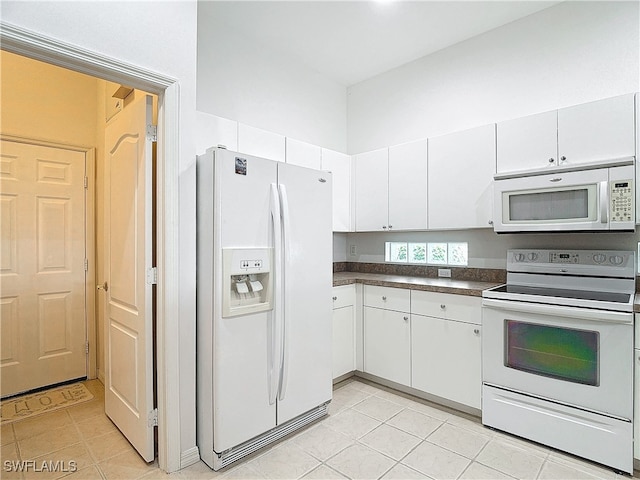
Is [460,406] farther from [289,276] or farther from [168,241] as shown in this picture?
[168,241]

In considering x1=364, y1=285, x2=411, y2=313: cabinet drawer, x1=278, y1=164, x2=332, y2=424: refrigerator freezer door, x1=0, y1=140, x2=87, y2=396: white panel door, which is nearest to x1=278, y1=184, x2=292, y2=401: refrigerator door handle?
x1=278, y1=164, x2=332, y2=424: refrigerator freezer door

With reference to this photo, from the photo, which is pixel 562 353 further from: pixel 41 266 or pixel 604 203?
pixel 41 266

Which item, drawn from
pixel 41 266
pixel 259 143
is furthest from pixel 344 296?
pixel 41 266

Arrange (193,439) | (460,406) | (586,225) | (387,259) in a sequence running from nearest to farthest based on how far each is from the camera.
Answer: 1. (193,439)
2. (586,225)
3. (460,406)
4. (387,259)

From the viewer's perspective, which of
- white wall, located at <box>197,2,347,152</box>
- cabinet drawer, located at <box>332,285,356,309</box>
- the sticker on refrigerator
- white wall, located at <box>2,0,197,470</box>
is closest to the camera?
white wall, located at <box>2,0,197,470</box>

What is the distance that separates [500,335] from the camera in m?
2.33

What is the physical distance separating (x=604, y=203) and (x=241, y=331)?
227 cm

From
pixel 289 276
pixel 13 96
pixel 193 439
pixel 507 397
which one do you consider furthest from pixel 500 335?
pixel 13 96

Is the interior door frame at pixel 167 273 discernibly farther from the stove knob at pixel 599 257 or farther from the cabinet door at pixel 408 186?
the stove knob at pixel 599 257

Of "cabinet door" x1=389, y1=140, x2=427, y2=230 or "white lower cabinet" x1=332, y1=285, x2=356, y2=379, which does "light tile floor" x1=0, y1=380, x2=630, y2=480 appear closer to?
"white lower cabinet" x1=332, y1=285, x2=356, y2=379

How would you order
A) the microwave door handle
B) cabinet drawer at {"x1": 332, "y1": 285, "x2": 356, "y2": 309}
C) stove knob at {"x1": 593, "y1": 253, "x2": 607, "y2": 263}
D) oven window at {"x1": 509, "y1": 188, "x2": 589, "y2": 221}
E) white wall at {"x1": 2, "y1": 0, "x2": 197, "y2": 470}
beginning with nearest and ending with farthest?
1. white wall at {"x1": 2, "y1": 0, "x2": 197, "y2": 470}
2. the microwave door handle
3. oven window at {"x1": 509, "y1": 188, "x2": 589, "y2": 221}
4. stove knob at {"x1": 593, "y1": 253, "x2": 607, "y2": 263}
5. cabinet drawer at {"x1": 332, "y1": 285, "x2": 356, "y2": 309}

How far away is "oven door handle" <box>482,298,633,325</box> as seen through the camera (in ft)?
6.25

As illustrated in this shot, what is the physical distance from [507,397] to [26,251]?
3.79m

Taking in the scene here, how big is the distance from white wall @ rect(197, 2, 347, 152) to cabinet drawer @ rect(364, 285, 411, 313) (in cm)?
166
